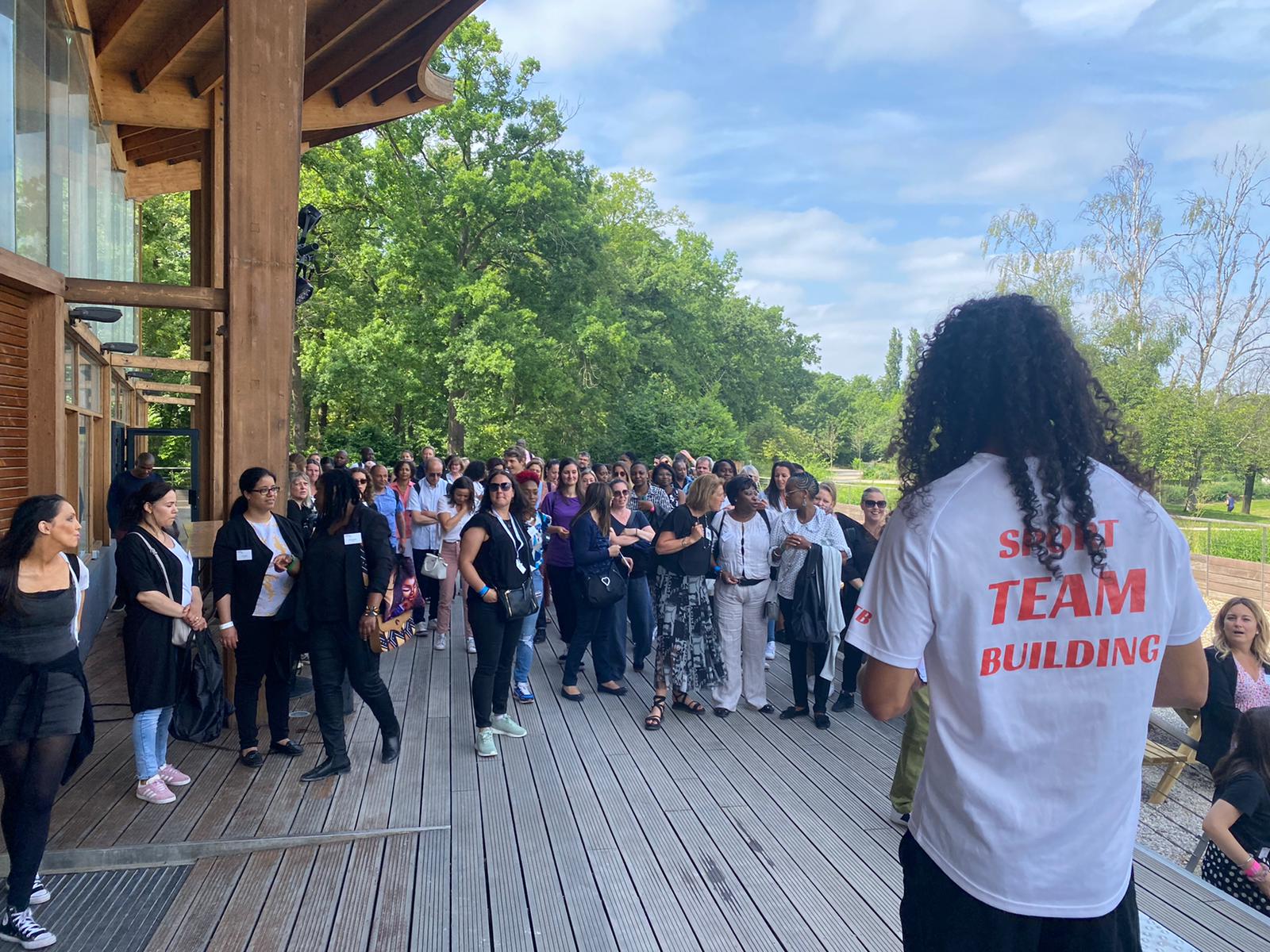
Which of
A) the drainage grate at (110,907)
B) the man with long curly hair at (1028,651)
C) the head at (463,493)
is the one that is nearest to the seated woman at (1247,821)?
the man with long curly hair at (1028,651)

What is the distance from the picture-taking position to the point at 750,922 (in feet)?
10.9

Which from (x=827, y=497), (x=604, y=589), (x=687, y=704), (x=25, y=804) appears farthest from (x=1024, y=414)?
(x=827, y=497)

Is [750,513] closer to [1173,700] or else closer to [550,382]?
[1173,700]

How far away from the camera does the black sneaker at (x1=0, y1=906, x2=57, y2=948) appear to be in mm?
3221

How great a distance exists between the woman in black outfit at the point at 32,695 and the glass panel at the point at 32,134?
3488 mm

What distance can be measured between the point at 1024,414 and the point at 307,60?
330 inches

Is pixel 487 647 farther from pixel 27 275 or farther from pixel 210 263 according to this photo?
pixel 210 263

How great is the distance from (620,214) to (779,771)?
36.2 metres

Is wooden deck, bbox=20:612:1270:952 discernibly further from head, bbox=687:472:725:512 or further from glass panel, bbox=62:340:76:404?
glass panel, bbox=62:340:76:404

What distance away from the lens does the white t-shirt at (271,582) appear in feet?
16.0

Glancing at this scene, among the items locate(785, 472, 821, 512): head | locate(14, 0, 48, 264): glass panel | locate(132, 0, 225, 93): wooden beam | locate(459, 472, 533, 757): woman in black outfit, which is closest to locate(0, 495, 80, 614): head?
locate(459, 472, 533, 757): woman in black outfit

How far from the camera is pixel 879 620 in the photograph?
5.13 feet

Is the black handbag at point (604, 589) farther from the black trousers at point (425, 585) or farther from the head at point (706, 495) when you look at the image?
the black trousers at point (425, 585)

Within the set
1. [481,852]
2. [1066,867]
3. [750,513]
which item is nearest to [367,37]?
A: [750,513]
